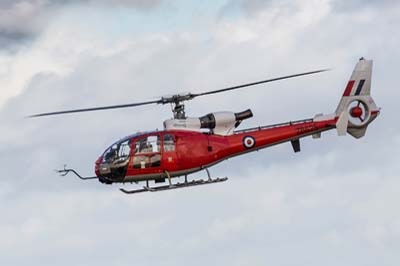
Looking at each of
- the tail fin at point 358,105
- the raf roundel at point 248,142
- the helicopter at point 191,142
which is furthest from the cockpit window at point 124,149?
the tail fin at point 358,105

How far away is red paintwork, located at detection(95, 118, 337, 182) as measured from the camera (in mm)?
50062

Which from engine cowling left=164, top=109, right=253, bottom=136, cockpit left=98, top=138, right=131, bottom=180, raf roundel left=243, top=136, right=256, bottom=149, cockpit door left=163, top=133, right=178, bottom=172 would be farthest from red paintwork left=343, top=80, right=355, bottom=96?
cockpit left=98, top=138, right=131, bottom=180

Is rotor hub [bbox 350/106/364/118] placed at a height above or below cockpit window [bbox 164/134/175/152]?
above

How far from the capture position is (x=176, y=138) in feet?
165

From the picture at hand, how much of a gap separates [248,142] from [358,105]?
27.4ft

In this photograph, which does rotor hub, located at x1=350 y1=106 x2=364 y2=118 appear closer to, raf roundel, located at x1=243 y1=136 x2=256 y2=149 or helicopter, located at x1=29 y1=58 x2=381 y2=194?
helicopter, located at x1=29 y1=58 x2=381 y2=194

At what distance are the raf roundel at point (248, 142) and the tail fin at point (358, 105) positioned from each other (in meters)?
5.99

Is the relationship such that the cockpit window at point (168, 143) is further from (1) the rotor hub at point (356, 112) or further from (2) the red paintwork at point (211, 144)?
(1) the rotor hub at point (356, 112)

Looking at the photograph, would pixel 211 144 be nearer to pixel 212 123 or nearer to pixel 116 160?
pixel 212 123

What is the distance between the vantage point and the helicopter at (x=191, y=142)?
49875 millimetres

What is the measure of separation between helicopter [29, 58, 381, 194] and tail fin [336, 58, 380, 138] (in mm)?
66

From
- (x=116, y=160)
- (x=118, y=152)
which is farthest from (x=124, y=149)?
(x=116, y=160)

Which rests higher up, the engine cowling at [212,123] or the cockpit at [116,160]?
the engine cowling at [212,123]

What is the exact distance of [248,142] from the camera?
51.9m
